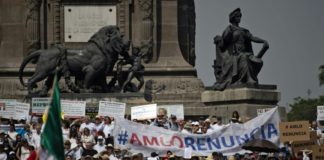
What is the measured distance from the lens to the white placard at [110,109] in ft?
115

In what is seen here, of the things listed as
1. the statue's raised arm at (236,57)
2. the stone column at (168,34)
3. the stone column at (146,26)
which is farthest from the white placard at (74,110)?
the stone column at (168,34)

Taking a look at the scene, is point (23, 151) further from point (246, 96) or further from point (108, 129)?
point (246, 96)

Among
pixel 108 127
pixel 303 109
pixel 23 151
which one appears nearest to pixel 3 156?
pixel 23 151

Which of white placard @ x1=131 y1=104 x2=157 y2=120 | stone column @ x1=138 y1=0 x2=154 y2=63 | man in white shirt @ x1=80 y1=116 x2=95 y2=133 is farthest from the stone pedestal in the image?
stone column @ x1=138 y1=0 x2=154 y2=63

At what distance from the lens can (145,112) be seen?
113ft

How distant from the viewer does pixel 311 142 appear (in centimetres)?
2894

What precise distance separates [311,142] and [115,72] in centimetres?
1507

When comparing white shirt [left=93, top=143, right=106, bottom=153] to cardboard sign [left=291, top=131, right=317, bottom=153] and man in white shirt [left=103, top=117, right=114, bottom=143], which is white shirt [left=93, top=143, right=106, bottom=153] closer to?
man in white shirt [left=103, top=117, right=114, bottom=143]

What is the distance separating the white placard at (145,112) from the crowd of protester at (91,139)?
15 cm

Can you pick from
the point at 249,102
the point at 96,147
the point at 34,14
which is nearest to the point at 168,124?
the point at 96,147

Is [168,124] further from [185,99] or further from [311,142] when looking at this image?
[185,99]

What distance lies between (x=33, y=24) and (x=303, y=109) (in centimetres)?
8787

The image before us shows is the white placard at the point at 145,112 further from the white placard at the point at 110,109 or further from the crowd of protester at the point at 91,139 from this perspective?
the white placard at the point at 110,109

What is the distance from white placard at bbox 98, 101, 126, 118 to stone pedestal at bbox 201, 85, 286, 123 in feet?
10.5
